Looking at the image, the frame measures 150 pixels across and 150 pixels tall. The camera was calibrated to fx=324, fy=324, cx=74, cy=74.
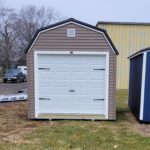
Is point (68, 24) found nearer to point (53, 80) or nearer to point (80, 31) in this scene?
point (80, 31)

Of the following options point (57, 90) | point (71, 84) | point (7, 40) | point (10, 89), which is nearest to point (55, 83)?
point (57, 90)

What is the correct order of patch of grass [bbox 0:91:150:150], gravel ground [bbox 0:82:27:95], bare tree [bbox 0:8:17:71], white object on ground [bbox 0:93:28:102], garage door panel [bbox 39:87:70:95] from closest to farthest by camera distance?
patch of grass [bbox 0:91:150:150] → garage door panel [bbox 39:87:70:95] → white object on ground [bbox 0:93:28:102] → gravel ground [bbox 0:82:27:95] → bare tree [bbox 0:8:17:71]

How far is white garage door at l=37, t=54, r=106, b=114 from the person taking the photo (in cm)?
1002

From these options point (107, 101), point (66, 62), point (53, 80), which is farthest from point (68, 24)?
point (107, 101)

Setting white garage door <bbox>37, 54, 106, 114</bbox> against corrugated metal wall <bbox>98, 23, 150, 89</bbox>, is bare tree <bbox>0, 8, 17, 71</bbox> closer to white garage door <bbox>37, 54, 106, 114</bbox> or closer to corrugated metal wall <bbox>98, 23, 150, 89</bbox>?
corrugated metal wall <bbox>98, 23, 150, 89</bbox>

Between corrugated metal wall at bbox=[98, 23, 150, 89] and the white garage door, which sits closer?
the white garage door

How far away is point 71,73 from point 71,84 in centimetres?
34

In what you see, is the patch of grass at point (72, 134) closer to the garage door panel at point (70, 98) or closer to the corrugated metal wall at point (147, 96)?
the corrugated metal wall at point (147, 96)

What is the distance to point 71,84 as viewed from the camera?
1012 cm

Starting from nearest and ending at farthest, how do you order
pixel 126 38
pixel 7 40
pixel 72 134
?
pixel 72 134, pixel 126 38, pixel 7 40

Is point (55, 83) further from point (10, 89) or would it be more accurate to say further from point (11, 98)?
point (10, 89)

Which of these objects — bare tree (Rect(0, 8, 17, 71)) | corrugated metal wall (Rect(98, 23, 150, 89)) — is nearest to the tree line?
bare tree (Rect(0, 8, 17, 71))

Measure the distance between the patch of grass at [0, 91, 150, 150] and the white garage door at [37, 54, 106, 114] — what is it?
66cm

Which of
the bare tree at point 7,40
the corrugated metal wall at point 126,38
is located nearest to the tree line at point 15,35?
the bare tree at point 7,40
